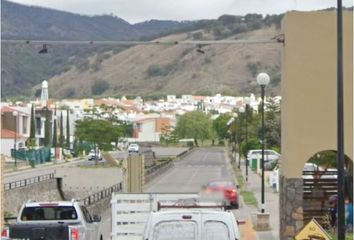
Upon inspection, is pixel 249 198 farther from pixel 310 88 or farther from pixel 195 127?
pixel 195 127

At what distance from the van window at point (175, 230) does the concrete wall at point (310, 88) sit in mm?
10242

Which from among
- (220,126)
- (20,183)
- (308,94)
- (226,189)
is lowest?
(20,183)

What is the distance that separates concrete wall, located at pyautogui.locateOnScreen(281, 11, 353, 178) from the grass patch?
2022 centimetres

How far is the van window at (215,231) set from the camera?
1423 centimetres

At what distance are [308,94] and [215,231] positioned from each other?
10423 mm

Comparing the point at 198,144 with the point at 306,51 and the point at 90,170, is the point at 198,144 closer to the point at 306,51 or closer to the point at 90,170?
the point at 90,170

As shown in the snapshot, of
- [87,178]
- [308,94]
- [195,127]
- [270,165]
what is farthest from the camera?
[195,127]

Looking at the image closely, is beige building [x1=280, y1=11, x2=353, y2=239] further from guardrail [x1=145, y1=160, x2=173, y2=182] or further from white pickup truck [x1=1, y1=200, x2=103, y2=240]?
guardrail [x1=145, y1=160, x2=173, y2=182]

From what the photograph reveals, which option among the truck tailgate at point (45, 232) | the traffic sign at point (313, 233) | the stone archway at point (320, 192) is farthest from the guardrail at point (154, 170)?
the traffic sign at point (313, 233)

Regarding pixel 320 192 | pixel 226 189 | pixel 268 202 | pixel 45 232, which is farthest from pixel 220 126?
pixel 45 232

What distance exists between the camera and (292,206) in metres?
24.4

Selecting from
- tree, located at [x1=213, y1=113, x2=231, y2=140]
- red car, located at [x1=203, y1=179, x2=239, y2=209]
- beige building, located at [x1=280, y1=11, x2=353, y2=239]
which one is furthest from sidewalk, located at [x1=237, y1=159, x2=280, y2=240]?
tree, located at [x1=213, y1=113, x2=231, y2=140]

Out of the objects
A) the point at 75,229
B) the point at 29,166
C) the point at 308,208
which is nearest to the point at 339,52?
the point at 75,229

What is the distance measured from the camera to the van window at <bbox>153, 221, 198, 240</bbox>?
46.8 ft
